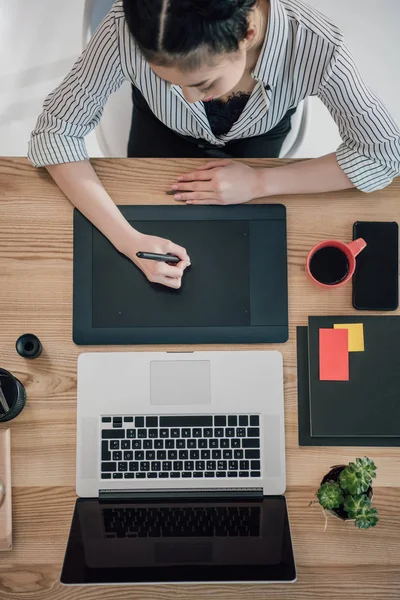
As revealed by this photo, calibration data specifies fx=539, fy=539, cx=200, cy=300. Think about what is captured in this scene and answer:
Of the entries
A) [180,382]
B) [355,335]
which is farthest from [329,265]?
[180,382]

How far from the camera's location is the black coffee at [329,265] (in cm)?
105

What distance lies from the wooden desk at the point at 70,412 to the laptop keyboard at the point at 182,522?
0.35 ft

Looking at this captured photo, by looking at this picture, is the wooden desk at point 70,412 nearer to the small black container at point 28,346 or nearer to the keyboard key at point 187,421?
the small black container at point 28,346

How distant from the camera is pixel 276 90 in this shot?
1.05 metres

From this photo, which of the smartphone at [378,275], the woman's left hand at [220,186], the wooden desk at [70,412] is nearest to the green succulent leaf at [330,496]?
the wooden desk at [70,412]

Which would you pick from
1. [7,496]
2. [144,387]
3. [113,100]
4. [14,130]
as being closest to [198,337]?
[144,387]

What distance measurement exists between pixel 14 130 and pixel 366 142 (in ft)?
4.07

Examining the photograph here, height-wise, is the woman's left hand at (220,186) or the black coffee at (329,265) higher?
the woman's left hand at (220,186)

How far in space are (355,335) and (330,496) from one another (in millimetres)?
312

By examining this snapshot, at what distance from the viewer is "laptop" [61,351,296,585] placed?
0.97 meters

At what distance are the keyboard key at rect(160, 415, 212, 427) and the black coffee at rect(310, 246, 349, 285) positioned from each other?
0.35m

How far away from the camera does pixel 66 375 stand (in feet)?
3.45

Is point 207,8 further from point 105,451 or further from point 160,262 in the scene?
point 105,451

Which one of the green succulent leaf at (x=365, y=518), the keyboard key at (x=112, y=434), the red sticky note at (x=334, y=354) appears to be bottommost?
the green succulent leaf at (x=365, y=518)
